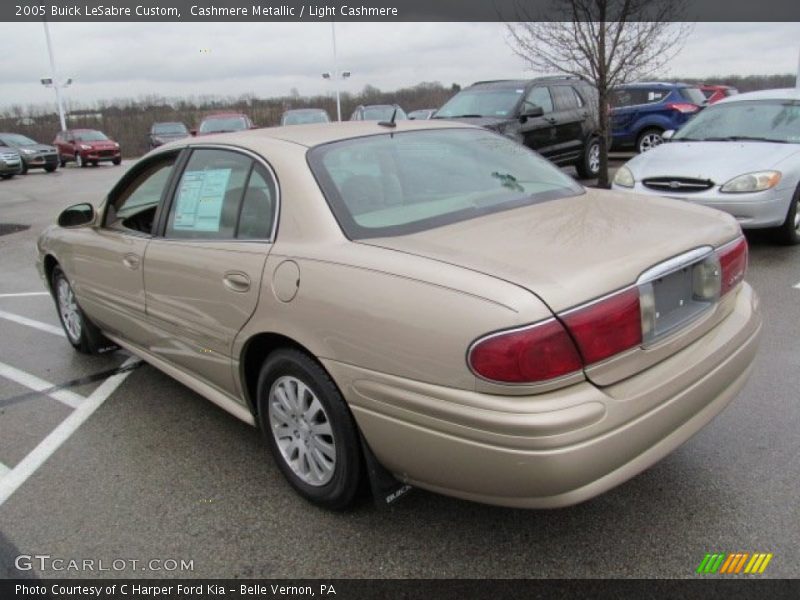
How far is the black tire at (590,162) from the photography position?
38.3 feet

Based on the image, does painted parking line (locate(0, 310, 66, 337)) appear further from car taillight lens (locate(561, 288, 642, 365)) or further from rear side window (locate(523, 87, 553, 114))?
rear side window (locate(523, 87, 553, 114))

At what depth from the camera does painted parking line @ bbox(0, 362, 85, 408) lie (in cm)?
411

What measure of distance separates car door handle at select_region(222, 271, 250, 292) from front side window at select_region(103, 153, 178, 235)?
46.1 inches

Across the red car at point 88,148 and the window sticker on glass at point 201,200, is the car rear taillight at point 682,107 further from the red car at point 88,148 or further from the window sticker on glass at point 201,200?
the red car at point 88,148

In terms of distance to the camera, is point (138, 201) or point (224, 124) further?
point (224, 124)

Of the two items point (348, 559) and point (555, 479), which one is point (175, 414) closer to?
point (348, 559)

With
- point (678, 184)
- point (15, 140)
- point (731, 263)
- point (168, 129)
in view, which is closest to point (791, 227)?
point (678, 184)

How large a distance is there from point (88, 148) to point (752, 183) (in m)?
26.5

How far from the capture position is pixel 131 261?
365 centimetres

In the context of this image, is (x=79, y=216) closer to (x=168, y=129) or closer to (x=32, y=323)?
(x=32, y=323)

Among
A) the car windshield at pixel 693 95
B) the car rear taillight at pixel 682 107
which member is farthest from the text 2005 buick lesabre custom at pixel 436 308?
the car windshield at pixel 693 95

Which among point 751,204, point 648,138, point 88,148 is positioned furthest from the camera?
point 88,148

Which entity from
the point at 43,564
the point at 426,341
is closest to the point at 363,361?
the point at 426,341

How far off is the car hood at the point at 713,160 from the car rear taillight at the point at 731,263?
13.3 ft
